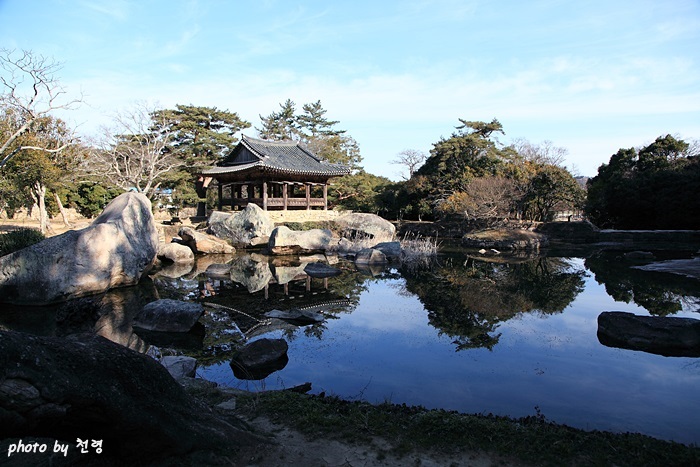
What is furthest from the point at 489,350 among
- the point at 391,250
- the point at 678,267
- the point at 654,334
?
the point at 678,267

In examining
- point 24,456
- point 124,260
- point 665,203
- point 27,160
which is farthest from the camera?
point 665,203

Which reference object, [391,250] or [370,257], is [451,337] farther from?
[391,250]

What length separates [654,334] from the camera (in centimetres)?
646

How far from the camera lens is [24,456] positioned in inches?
108

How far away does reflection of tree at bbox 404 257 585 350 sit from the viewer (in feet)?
25.3

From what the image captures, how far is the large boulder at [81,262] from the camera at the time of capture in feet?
28.6

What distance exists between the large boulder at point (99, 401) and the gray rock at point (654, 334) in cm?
643

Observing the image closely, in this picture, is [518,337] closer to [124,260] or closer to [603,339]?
[603,339]

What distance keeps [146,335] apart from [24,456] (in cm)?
449

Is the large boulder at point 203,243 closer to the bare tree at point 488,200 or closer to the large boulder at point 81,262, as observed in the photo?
the large boulder at point 81,262

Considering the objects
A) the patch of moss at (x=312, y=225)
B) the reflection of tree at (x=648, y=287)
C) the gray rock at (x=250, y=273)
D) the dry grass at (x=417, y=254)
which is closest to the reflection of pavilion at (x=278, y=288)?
the gray rock at (x=250, y=273)

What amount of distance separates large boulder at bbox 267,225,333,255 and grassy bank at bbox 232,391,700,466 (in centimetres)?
1340

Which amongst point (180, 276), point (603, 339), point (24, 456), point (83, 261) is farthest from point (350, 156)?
point (24, 456)

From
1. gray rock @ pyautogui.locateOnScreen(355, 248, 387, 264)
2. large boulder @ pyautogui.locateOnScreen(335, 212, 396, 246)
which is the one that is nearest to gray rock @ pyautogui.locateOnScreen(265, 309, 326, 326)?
gray rock @ pyautogui.locateOnScreen(355, 248, 387, 264)
